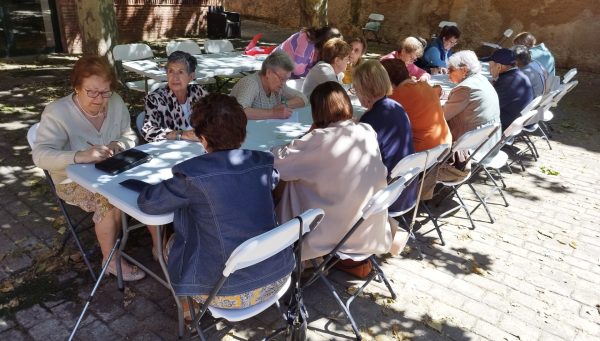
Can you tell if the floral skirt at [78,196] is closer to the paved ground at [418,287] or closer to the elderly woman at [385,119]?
the paved ground at [418,287]

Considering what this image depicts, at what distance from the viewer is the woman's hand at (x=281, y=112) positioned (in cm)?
391

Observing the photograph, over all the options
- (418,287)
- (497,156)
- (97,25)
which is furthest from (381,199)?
(97,25)

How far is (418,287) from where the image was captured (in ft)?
11.4

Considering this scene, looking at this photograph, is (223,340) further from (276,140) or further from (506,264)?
(506,264)

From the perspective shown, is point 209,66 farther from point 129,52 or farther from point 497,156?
point 497,156

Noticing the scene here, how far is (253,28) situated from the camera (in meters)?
17.8

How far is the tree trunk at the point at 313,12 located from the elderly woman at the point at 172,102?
247 inches

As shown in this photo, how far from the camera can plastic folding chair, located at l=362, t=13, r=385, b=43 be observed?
1509 centimetres

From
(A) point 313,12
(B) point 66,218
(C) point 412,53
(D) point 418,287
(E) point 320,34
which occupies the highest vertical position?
(A) point 313,12

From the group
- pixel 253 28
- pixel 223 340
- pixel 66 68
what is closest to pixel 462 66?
pixel 223 340

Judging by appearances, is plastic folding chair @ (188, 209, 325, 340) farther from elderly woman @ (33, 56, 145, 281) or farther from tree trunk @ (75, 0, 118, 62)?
tree trunk @ (75, 0, 118, 62)

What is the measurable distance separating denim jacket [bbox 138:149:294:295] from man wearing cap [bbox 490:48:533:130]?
12.2 feet

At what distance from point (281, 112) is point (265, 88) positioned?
294mm

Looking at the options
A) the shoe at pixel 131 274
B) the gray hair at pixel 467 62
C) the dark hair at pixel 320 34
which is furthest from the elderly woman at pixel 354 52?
the shoe at pixel 131 274
